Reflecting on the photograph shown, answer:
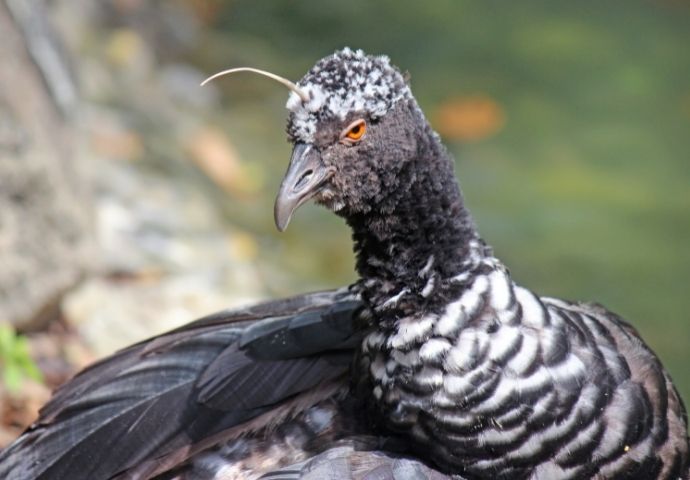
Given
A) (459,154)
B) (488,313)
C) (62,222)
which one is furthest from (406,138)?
(459,154)

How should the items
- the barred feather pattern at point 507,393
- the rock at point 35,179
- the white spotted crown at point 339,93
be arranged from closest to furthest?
the white spotted crown at point 339,93 → the barred feather pattern at point 507,393 → the rock at point 35,179

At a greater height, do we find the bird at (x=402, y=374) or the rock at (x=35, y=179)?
the rock at (x=35, y=179)

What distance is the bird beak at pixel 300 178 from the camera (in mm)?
3111

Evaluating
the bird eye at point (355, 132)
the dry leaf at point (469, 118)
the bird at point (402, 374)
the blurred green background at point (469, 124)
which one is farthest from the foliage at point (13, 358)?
the dry leaf at point (469, 118)

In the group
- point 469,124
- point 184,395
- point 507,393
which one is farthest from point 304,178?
point 469,124

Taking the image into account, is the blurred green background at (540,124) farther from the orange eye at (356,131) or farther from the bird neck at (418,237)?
the orange eye at (356,131)

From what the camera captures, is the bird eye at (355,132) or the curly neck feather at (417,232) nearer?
the bird eye at (355,132)

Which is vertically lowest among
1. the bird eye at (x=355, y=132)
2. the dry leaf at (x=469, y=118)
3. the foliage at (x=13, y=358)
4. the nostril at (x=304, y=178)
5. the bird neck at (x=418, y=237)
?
the bird neck at (x=418, y=237)

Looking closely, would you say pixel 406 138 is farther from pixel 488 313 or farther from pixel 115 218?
pixel 115 218

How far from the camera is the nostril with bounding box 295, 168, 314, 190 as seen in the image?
10.2 ft

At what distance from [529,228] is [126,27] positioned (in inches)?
122

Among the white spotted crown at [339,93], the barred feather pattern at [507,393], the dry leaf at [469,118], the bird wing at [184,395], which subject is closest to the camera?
the white spotted crown at [339,93]

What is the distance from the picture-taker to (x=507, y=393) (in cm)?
322

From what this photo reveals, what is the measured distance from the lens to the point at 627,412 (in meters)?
3.31
